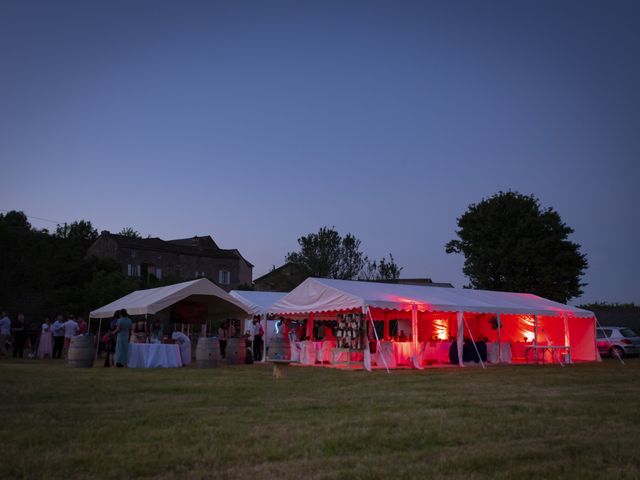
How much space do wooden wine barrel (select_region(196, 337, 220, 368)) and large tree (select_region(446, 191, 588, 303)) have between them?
25.5 m

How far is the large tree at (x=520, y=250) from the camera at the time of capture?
3659cm

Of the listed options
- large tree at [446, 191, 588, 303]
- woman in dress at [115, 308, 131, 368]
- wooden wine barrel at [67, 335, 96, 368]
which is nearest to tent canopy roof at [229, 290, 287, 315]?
woman in dress at [115, 308, 131, 368]

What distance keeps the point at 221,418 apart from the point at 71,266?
35.0 m

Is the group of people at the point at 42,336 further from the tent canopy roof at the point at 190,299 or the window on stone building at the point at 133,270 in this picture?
the window on stone building at the point at 133,270

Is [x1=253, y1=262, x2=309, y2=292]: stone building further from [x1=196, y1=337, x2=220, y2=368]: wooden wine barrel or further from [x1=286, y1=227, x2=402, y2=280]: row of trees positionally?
[x1=196, y1=337, x2=220, y2=368]: wooden wine barrel

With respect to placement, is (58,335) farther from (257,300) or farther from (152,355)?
(257,300)

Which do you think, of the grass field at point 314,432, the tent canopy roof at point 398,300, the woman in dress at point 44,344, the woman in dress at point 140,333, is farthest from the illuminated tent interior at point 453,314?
the woman in dress at point 44,344

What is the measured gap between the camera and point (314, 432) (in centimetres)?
548

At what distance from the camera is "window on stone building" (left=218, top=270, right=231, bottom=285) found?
2218 inches

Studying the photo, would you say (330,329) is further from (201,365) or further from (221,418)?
(221,418)

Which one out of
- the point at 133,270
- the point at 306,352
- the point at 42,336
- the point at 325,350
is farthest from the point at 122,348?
the point at 133,270

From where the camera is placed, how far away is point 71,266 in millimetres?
37938

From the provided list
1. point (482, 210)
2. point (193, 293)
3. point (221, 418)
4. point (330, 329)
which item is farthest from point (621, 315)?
point (221, 418)

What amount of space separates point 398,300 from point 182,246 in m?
41.1
